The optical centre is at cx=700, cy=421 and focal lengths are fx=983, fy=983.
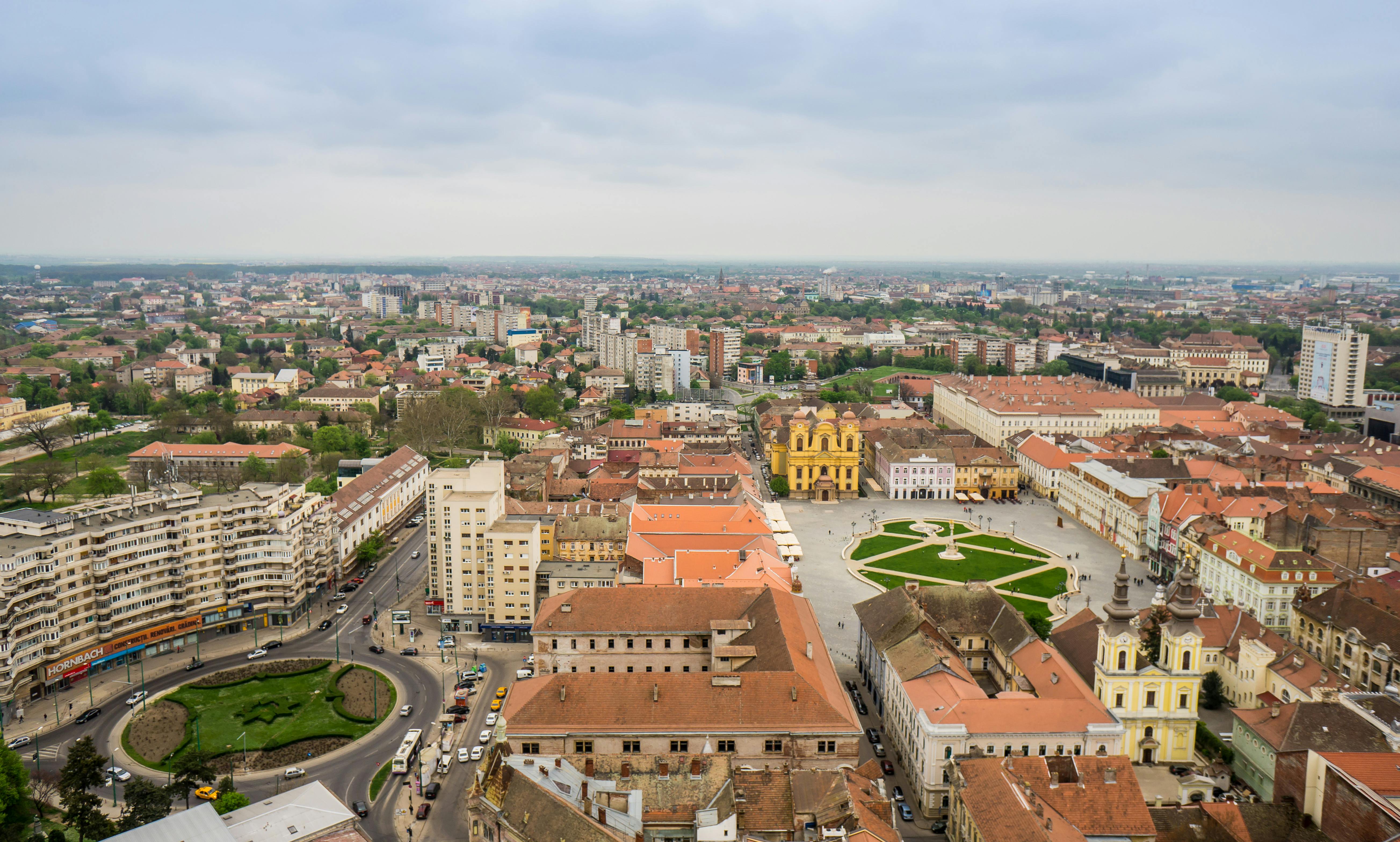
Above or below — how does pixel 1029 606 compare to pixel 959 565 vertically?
above

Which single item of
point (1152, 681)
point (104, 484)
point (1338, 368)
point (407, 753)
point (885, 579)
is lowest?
point (407, 753)

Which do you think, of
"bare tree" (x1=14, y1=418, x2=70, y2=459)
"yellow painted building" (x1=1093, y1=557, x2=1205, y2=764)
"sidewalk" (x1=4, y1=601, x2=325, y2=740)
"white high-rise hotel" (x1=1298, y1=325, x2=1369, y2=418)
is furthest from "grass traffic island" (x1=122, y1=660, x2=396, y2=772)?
"white high-rise hotel" (x1=1298, y1=325, x2=1369, y2=418)

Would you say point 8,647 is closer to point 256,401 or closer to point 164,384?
point 256,401

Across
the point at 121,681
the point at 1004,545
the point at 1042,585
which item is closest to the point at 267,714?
the point at 121,681

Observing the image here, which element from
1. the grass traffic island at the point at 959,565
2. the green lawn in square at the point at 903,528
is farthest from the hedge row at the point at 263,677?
the green lawn in square at the point at 903,528

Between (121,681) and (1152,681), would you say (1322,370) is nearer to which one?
(1152,681)

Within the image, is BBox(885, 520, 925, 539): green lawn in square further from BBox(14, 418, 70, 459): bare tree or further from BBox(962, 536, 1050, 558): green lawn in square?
BBox(14, 418, 70, 459): bare tree

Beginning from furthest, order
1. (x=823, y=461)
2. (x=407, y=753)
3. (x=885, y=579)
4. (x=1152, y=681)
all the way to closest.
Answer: (x=823, y=461) → (x=885, y=579) → (x=407, y=753) → (x=1152, y=681)
